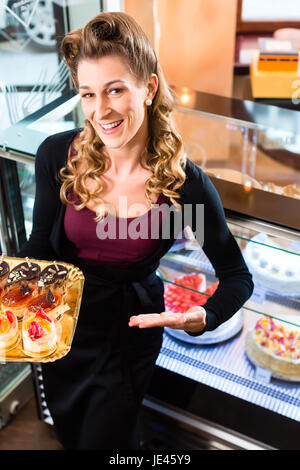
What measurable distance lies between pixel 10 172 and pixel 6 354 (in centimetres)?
86

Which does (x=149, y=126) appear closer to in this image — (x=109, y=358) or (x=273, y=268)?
(x=273, y=268)

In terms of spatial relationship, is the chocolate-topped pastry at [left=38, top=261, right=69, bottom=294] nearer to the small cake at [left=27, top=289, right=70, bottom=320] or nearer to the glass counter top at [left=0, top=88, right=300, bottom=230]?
the small cake at [left=27, top=289, right=70, bottom=320]

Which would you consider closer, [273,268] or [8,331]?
[8,331]

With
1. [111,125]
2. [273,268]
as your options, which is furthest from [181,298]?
[111,125]

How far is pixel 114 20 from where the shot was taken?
160cm

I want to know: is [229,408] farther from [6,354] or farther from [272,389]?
[6,354]

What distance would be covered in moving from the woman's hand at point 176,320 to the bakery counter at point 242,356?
373 millimetres

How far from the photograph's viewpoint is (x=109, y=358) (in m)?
2.11

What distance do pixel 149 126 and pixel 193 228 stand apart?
373 mm

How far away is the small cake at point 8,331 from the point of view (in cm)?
184

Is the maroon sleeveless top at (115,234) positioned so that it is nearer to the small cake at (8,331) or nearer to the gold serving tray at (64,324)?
the gold serving tray at (64,324)

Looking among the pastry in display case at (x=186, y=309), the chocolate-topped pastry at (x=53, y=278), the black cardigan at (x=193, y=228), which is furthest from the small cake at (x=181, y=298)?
the chocolate-topped pastry at (x=53, y=278)
